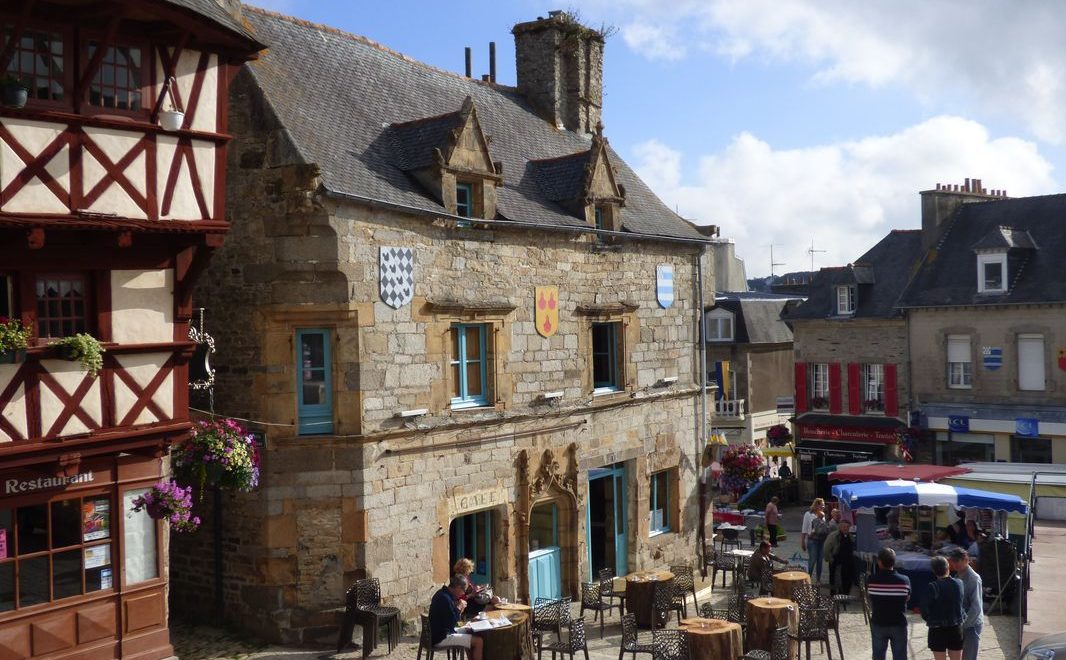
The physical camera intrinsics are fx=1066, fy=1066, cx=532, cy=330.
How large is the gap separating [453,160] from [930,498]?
8.41 m

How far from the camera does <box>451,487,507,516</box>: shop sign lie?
1478cm

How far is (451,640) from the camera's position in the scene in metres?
10.9

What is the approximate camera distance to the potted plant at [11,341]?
9602 millimetres

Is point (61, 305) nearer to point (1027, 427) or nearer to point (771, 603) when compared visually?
point (771, 603)

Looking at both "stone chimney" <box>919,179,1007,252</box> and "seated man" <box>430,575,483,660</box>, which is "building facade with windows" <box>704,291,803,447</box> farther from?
"seated man" <box>430,575,483,660</box>

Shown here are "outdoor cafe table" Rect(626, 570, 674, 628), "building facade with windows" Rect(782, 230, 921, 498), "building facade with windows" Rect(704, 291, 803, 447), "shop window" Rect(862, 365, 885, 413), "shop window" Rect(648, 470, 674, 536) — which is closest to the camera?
"outdoor cafe table" Rect(626, 570, 674, 628)

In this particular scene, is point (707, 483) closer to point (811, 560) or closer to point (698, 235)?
point (811, 560)

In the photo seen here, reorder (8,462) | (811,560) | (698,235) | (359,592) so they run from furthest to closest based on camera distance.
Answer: (698,235) < (811,560) < (359,592) < (8,462)

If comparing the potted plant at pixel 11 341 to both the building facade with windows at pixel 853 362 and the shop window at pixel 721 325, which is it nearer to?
the building facade with windows at pixel 853 362

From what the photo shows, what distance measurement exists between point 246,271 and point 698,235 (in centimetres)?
967

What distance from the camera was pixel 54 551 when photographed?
34.4ft

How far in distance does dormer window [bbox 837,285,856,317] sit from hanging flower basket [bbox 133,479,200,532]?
75.1ft

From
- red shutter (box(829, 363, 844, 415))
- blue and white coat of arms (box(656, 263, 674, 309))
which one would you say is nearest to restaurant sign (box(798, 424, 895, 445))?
red shutter (box(829, 363, 844, 415))

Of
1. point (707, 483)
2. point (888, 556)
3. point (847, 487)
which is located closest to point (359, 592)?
point (888, 556)
